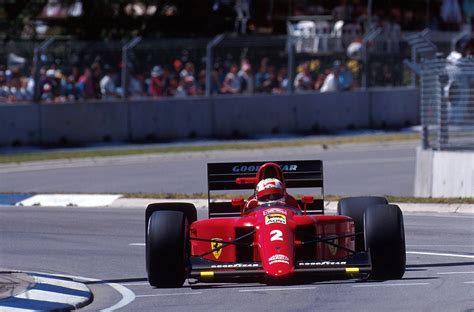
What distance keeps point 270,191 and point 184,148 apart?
18.5 meters

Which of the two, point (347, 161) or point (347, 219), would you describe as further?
point (347, 161)

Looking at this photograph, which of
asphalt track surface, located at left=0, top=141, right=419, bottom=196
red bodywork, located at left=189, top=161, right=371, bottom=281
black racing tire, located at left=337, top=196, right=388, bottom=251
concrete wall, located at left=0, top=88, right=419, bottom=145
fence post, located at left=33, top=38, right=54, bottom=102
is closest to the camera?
red bodywork, located at left=189, top=161, right=371, bottom=281

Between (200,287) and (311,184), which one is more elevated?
(311,184)

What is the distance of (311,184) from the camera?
12.4 metres

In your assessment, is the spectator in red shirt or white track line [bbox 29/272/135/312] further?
the spectator in red shirt

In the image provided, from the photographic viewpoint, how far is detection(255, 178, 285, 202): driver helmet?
452 inches

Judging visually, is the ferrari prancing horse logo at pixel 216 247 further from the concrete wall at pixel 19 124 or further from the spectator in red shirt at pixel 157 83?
the spectator in red shirt at pixel 157 83

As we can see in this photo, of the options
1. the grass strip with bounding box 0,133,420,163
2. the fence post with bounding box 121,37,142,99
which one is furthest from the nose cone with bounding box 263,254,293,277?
the fence post with bounding box 121,37,142,99

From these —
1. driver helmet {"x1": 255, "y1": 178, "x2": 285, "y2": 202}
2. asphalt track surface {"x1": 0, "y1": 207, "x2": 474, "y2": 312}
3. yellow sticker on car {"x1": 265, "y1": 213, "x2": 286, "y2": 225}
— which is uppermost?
driver helmet {"x1": 255, "y1": 178, "x2": 285, "y2": 202}

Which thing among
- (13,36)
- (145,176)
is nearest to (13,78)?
(145,176)

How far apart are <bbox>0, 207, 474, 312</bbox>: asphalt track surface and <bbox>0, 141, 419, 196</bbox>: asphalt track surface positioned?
14.6 ft

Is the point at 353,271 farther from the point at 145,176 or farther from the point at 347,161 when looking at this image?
the point at 347,161

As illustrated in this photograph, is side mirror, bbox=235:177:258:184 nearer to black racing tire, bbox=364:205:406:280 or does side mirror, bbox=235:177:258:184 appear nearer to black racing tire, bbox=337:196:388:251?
black racing tire, bbox=337:196:388:251

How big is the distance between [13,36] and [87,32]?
2.68 meters
